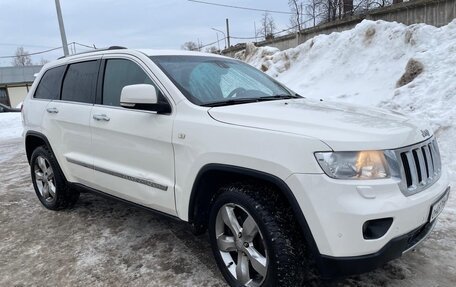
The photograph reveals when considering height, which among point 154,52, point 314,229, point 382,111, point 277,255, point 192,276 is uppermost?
point 154,52

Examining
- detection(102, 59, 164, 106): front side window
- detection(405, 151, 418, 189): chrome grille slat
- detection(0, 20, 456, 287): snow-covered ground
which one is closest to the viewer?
detection(405, 151, 418, 189): chrome grille slat

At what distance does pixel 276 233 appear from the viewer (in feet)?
8.63

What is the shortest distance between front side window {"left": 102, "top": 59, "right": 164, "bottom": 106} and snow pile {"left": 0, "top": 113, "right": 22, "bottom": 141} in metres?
10.5

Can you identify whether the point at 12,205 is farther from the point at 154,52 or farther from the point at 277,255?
the point at 277,255

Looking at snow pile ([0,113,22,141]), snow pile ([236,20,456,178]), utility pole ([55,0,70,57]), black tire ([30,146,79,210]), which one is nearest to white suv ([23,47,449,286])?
black tire ([30,146,79,210])

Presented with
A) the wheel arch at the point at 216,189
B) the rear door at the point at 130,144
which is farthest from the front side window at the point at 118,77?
the wheel arch at the point at 216,189

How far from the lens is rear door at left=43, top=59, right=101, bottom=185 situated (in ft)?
13.8

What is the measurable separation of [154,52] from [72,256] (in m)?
1.99

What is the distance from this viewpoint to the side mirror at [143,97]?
10.5ft

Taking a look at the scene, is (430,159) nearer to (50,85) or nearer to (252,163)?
(252,163)

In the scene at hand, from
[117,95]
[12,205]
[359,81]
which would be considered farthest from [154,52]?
[359,81]

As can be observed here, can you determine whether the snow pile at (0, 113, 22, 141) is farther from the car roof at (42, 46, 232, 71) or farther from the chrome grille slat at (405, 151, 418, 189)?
the chrome grille slat at (405, 151, 418, 189)

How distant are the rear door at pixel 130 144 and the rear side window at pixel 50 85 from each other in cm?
99

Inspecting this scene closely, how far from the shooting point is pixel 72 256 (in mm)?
3809
